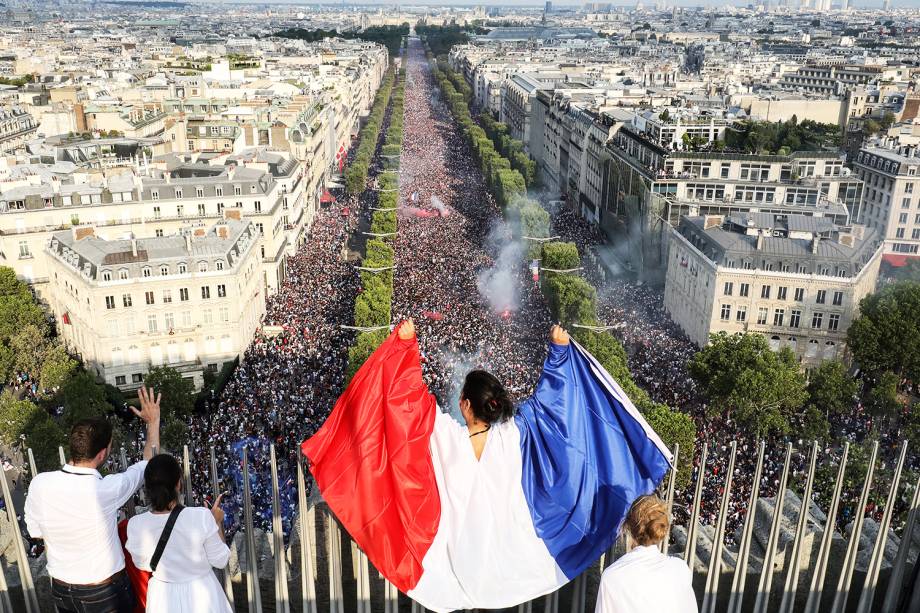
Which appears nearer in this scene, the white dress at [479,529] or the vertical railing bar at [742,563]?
the white dress at [479,529]

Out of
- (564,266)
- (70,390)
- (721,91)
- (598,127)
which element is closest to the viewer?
(70,390)

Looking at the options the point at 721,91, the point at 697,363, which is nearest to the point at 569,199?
the point at 721,91

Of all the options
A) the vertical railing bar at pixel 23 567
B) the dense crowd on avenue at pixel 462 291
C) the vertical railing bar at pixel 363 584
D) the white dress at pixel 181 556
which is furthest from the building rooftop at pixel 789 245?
the white dress at pixel 181 556

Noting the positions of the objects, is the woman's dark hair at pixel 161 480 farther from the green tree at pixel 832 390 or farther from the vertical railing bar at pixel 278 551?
the green tree at pixel 832 390

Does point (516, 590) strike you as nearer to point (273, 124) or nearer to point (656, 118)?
point (656, 118)

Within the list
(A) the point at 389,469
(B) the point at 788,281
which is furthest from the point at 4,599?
(B) the point at 788,281

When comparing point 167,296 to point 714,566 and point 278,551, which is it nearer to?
point 278,551
